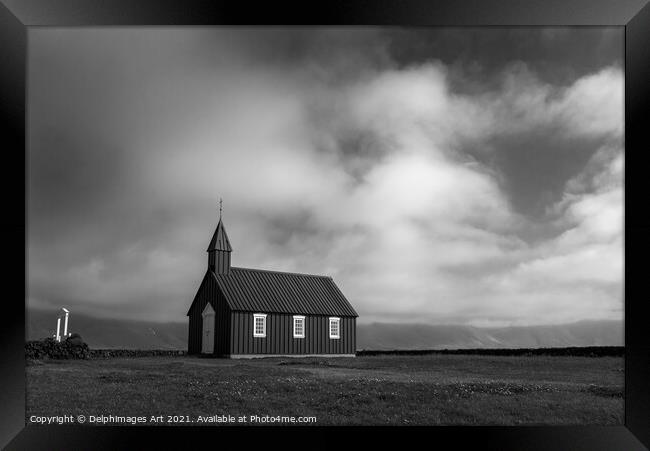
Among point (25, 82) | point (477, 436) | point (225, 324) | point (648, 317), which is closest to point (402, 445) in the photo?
point (477, 436)

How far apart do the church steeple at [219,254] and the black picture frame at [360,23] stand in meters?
15.5

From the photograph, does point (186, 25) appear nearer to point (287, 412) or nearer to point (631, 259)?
point (287, 412)

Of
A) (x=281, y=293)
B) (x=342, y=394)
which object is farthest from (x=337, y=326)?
(x=342, y=394)

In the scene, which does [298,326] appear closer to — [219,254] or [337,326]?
[337,326]

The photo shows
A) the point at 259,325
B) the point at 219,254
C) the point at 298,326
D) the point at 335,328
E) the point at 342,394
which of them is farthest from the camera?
the point at 335,328

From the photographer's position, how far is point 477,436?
949cm

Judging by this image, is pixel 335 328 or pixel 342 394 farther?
pixel 335 328

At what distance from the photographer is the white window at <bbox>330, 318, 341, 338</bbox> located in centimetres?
2666

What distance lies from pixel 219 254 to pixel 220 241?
57 cm

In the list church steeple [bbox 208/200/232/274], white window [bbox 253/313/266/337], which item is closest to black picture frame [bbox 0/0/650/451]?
white window [bbox 253/313/266/337]

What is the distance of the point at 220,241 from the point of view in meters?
25.4

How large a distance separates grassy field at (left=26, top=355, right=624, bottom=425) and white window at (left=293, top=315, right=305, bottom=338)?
8719 millimetres

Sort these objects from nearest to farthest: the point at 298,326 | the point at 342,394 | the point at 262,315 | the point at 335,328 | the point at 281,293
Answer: the point at 342,394 < the point at 262,315 < the point at 298,326 < the point at 281,293 < the point at 335,328

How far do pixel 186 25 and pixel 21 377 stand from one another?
20.5 ft
